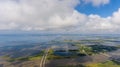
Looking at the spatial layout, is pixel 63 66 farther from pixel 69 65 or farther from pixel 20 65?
pixel 20 65

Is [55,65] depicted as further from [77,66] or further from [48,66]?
[77,66]

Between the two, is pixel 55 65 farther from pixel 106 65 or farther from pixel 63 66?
pixel 106 65

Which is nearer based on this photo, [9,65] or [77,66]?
[77,66]

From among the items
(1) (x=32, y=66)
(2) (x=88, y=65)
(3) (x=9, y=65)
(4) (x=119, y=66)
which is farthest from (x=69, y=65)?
(3) (x=9, y=65)

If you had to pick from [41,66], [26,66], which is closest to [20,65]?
[26,66]

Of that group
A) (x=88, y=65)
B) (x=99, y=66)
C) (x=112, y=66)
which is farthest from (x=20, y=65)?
(x=112, y=66)

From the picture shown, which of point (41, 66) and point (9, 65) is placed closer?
point (41, 66)

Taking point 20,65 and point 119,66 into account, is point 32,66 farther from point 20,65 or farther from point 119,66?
point 119,66
